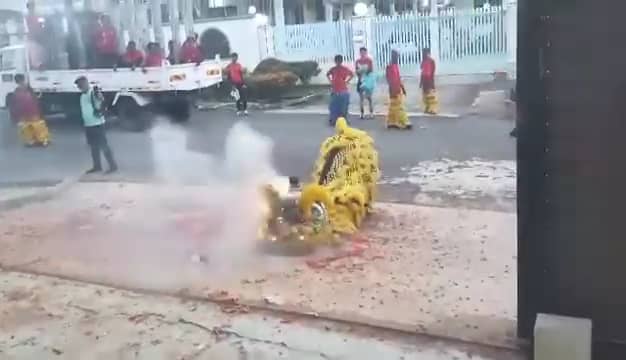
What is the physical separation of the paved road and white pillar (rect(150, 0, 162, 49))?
242 cm

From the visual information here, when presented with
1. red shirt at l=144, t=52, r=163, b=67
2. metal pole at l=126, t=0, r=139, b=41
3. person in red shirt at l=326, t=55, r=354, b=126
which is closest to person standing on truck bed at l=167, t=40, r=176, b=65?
metal pole at l=126, t=0, r=139, b=41

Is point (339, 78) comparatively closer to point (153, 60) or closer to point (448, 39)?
point (153, 60)

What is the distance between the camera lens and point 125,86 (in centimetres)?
1528

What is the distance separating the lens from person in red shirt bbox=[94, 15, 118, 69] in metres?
15.4

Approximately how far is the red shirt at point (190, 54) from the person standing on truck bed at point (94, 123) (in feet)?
19.3

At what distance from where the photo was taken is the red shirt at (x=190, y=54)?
53.3 ft

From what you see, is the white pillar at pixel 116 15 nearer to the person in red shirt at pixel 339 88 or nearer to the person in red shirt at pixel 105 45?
the person in red shirt at pixel 105 45

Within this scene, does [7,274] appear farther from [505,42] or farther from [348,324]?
[505,42]

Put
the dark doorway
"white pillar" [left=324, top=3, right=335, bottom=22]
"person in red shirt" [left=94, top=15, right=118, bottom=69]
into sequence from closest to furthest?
the dark doorway
"person in red shirt" [left=94, top=15, right=118, bottom=69]
"white pillar" [left=324, top=3, right=335, bottom=22]

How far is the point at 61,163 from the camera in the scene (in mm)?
11695

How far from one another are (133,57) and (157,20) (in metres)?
2.55

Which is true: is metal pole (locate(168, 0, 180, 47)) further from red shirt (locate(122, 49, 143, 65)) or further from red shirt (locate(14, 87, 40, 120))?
red shirt (locate(14, 87, 40, 120))

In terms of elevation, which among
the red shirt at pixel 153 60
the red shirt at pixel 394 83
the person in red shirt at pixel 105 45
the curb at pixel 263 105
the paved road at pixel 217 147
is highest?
the person in red shirt at pixel 105 45

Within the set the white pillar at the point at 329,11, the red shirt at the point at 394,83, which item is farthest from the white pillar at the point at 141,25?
the white pillar at the point at 329,11
